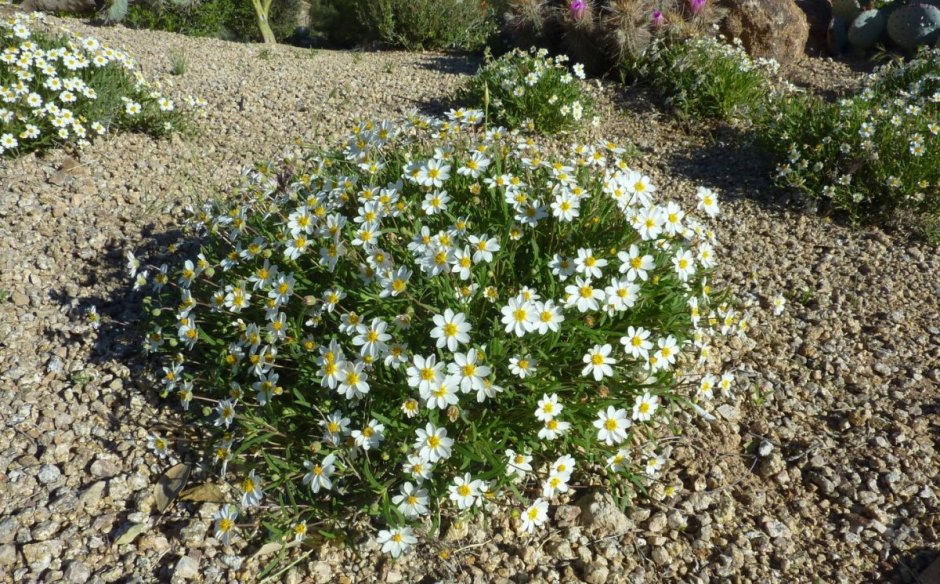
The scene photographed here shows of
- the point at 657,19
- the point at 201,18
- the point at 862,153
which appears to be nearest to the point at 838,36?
the point at 657,19

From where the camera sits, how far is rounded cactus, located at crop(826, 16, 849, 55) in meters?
8.48

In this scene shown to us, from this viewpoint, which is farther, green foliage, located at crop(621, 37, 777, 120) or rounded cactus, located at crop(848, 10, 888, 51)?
rounded cactus, located at crop(848, 10, 888, 51)

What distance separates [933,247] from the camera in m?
4.51

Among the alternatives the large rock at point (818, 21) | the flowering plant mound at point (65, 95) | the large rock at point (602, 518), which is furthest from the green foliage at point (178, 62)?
the large rock at point (818, 21)

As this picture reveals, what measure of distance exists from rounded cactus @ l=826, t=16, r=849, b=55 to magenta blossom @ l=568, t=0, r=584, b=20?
3.75 m

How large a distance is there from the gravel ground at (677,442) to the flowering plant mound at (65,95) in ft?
0.61

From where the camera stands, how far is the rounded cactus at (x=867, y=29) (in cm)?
815

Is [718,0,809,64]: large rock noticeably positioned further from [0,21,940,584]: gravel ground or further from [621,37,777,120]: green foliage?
[0,21,940,584]: gravel ground

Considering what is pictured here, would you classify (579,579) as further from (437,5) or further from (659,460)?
(437,5)

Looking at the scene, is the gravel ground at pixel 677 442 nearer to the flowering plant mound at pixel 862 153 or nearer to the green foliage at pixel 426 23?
the flowering plant mound at pixel 862 153

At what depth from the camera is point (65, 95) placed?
191 inches

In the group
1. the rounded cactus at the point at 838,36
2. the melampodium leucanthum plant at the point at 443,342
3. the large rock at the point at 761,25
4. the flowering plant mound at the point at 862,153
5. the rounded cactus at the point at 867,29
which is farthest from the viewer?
the rounded cactus at the point at 838,36

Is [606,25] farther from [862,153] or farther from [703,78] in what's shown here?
[862,153]

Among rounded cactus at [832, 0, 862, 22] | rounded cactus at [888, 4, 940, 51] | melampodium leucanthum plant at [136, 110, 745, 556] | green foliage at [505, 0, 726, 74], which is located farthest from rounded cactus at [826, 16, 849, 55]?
melampodium leucanthum plant at [136, 110, 745, 556]
